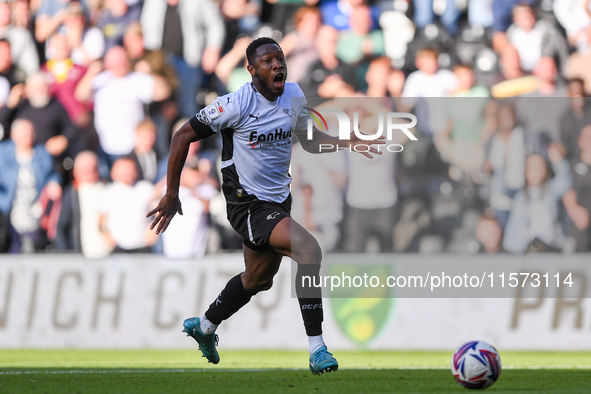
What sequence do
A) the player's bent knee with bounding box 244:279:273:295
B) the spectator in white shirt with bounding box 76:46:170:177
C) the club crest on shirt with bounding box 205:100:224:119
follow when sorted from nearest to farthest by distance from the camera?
the club crest on shirt with bounding box 205:100:224:119, the player's bent knee with bounding box 244:279:273:295, the spectator in white shirt with bounding box 76:46:170:177

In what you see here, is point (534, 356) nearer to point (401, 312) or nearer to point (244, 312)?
point (401, 312)

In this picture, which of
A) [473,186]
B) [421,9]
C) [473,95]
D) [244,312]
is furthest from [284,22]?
[244,312]

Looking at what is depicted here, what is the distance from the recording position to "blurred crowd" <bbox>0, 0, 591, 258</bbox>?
1123 cm

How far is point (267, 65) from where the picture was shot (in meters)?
6.77

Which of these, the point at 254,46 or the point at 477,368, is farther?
the point at 254,46

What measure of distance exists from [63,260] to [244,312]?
2.41 meters

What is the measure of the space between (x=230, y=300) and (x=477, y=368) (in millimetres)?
2379

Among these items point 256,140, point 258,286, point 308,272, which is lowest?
point 258,286

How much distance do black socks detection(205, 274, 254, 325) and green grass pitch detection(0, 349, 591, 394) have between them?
53 cm

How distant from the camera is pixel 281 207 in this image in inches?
278

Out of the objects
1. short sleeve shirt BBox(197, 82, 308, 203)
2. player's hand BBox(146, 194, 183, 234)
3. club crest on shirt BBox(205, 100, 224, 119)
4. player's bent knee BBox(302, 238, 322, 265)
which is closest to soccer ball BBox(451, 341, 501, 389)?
player's bent knee BBox(302, 238, 322, 265)

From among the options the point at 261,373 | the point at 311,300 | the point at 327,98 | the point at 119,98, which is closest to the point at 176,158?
the point at 311,300

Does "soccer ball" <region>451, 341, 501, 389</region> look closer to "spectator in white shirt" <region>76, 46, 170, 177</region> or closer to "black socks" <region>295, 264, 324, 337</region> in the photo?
"black socks" <region>295, 264, 324, 337</region>

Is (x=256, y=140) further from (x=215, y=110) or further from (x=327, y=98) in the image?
(x=327, y=98)
